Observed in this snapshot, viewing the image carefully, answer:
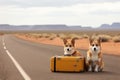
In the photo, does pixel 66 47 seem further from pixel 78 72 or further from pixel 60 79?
pixel 60 79

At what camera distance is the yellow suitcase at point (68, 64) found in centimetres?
1516

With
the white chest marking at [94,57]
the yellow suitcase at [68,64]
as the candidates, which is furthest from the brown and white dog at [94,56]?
the yellow suitcase at [68,64]

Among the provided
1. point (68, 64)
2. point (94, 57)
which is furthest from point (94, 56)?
point (68, 64)

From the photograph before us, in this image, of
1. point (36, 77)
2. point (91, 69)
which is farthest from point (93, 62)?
point (36, 77)

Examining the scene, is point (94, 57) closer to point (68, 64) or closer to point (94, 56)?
point (94, 56)

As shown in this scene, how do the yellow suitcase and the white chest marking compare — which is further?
the white chest marking

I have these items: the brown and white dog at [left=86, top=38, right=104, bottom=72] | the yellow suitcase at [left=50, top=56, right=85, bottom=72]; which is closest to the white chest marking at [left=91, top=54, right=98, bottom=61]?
the brown and white dog at [left=86, top=38, right=104, bottom=72]

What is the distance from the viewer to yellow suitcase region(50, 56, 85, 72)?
1516 centimetres

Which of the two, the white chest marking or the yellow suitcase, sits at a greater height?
the white chest marking

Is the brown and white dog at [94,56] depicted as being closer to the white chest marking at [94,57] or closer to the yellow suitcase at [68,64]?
the white chest marking at [94,57]

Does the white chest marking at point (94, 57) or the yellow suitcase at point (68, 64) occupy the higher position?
the white chest marking at point (94, 57)

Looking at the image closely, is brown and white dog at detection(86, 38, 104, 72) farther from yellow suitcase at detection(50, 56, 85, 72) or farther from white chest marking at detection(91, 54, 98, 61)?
yellow suitcase at detection(50, 56, 85, 72)

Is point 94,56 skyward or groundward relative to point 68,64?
skyward

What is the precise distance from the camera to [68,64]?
1529 cm
